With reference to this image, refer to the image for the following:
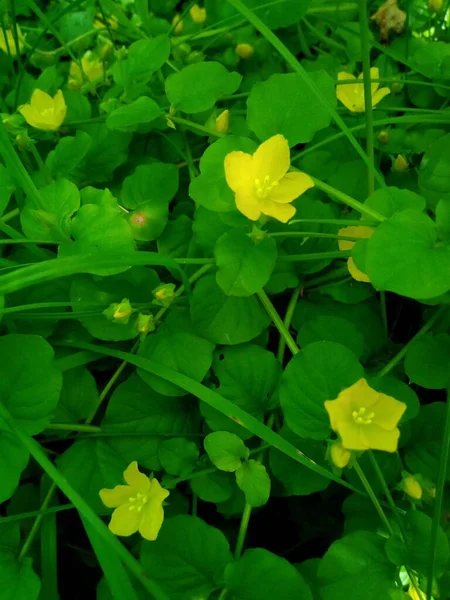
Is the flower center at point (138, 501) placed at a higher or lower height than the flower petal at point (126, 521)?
higher

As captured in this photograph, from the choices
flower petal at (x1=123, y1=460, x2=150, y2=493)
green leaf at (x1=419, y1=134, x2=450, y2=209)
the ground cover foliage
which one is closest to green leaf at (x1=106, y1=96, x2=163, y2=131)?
the ground cover foliage

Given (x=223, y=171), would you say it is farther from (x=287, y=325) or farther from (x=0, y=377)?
(x=0, y=377)

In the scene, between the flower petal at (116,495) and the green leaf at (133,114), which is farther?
the green leaf at (133,114)

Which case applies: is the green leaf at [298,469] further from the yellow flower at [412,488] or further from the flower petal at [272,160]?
the flower petal at [272,160]

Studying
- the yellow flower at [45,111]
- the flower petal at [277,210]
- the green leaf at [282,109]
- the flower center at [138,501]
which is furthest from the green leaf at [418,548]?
the yellow flower at [45,111]

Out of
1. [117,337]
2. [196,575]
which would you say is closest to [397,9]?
[117,337]

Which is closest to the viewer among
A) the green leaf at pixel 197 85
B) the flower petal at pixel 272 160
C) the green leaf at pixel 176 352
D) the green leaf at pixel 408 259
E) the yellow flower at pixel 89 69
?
the green leaf at pixel 408 259

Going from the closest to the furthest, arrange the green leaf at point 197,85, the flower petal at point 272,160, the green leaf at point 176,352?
the flower petal at point 272,160 < the green leaf at point 176,352 < the green leaf at point 197,85

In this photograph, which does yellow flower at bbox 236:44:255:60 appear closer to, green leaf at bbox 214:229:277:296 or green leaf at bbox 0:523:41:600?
green leaf at bbox 214:229:277:296

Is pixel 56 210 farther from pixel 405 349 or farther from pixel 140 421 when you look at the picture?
pixel 405 349
